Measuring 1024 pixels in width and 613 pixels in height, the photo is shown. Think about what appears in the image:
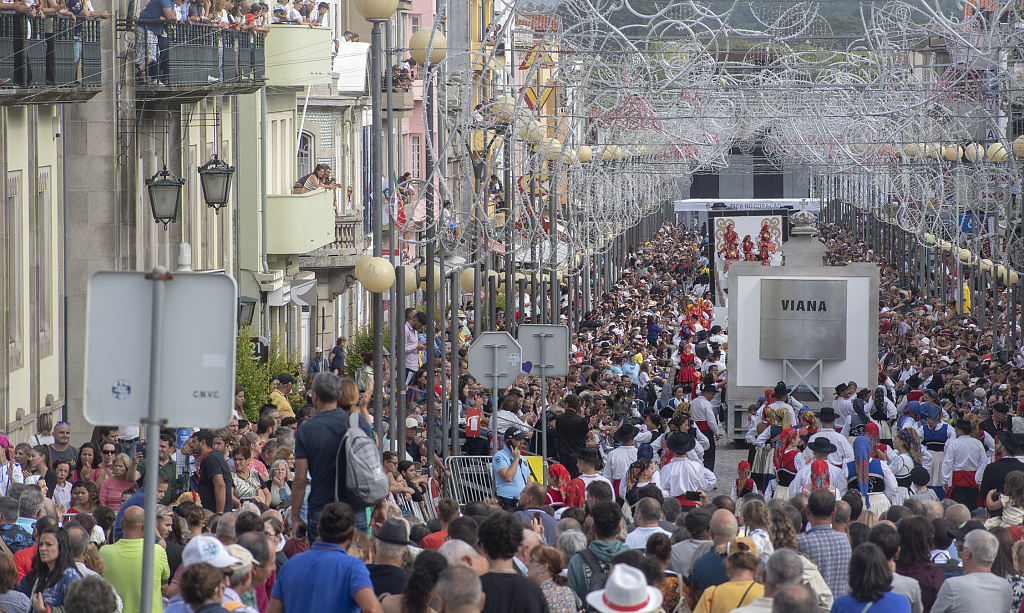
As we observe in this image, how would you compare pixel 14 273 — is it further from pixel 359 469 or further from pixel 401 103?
pixel 401 103

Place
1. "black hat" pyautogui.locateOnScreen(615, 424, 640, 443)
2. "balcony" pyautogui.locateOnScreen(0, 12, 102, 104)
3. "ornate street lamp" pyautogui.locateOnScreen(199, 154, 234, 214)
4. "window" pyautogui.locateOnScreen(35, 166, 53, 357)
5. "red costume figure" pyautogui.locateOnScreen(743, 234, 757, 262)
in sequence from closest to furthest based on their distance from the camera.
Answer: "black hat" pyautogui.locateOnScreen(615, 424, 640, 443) < "balcony" pyautogui.locateOnScreen(0, 12, 102, 104) < "window" pyautogui.locateOnScreen(35, 166, 53, 357) < "ornate street lamp" pyautogui.locateOnScreen(199, 154, 234, 214) < "red costume figure" pyautogui.locateOnScreen(743, 234, 757, 262)

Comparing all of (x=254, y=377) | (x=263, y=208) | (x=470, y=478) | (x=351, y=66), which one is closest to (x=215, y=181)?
(x=254, y=377)

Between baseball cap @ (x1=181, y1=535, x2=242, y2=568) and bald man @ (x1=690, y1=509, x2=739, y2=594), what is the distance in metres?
2.70

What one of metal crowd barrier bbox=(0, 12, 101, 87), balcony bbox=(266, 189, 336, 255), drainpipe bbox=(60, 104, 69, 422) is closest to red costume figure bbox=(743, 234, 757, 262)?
balcony bbox=(266, 189, 336, 255)

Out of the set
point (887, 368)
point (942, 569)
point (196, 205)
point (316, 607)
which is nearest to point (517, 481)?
point (942, 569)

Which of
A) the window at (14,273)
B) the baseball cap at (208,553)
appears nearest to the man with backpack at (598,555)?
the baseball cap at (208,553)

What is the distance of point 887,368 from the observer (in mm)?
31562

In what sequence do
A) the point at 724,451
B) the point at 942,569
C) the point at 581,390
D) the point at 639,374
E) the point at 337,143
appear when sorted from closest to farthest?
the point at 942,569 < the point at 581,390 < the point at 724,451 < the point at 639,374 < the point at 337,143

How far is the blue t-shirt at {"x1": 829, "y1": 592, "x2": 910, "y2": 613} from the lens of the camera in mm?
7492

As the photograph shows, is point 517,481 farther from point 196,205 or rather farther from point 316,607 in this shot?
point 196,205

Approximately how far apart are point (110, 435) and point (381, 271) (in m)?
3.28

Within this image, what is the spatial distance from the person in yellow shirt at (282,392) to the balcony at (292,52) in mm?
7995

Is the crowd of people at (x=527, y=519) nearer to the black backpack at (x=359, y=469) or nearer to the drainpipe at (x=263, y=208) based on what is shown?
the black backpack at (x=359, y=469)

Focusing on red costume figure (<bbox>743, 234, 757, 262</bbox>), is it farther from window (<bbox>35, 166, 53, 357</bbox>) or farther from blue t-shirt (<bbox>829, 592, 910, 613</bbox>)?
blue t-shirt (<bbox>829, 592, 910, 613</bbox>)
